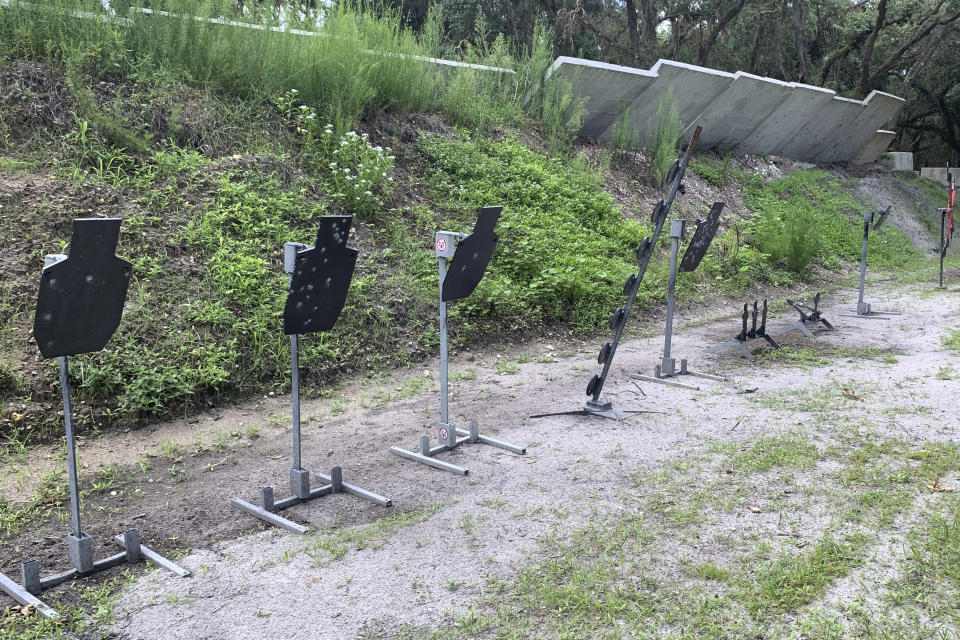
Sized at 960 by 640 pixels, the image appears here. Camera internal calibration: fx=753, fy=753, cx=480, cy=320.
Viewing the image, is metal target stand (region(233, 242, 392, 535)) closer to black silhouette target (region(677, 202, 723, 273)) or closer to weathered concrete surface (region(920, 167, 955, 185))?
black silhouette target (region(677, 202, 723, 273))

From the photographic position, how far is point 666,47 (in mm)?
23625

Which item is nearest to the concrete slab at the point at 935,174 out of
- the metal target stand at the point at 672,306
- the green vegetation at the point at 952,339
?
the green vegetation at the point at 952,339

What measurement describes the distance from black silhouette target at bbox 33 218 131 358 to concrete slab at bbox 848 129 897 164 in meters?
21.4

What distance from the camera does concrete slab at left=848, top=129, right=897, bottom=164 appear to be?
67.5 ft

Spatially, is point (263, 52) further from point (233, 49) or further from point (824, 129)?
point (824, 129)

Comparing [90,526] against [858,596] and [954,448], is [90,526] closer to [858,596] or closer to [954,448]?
[858,596]

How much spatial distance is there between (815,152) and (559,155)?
10.1m

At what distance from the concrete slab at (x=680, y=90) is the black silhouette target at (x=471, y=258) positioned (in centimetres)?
969

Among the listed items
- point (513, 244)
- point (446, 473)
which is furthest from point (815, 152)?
point (446, 473)

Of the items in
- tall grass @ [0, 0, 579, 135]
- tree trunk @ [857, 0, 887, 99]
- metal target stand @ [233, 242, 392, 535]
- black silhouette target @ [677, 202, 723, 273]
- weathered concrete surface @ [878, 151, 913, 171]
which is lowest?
metal target stand @ [233, 242, 392, 535]

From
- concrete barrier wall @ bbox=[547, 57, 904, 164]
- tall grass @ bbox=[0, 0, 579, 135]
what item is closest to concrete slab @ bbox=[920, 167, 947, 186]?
concrete barrier wall @ bbox=[547, 57, 904, 164]

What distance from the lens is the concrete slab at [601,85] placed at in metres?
12.7

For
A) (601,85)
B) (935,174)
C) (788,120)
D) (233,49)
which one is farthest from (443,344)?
(935,174)

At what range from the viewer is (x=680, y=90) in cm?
1412
